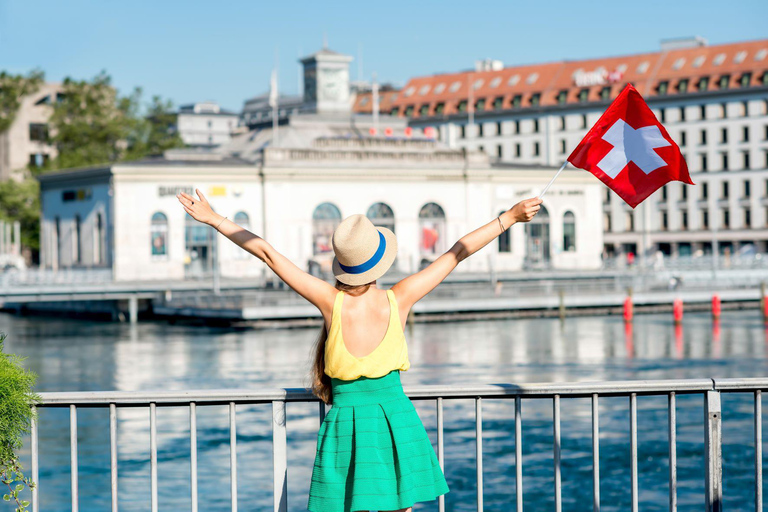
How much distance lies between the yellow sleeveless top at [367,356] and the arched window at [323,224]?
2775 inches

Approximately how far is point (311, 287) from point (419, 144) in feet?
252

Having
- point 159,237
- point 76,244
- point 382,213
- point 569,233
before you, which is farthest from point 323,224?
point 569,233

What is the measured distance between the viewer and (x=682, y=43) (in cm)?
11238

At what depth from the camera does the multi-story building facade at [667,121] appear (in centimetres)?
10144

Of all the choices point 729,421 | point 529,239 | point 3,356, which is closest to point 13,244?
point 529,239

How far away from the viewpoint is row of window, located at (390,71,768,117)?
102312mm

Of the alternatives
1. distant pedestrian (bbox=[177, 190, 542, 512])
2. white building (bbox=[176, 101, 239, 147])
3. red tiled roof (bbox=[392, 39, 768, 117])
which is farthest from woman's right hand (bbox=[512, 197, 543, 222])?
white building (bbox=[176, 101, 239, 147])

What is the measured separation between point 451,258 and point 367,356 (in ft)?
2.28

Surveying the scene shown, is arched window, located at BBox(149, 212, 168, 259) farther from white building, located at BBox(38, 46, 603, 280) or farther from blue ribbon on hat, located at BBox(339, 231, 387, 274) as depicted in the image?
blue ribbon on hat, located at BBox(339, 231, 387, 274)

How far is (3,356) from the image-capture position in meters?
6.14

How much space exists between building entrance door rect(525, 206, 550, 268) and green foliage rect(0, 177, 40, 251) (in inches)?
1612

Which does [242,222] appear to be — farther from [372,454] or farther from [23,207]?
[372,454]

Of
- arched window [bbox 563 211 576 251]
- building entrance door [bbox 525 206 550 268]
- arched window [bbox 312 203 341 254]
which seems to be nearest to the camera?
arched window [bbox 312 203 341 254]

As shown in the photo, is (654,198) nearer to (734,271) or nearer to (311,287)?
(734,271)
